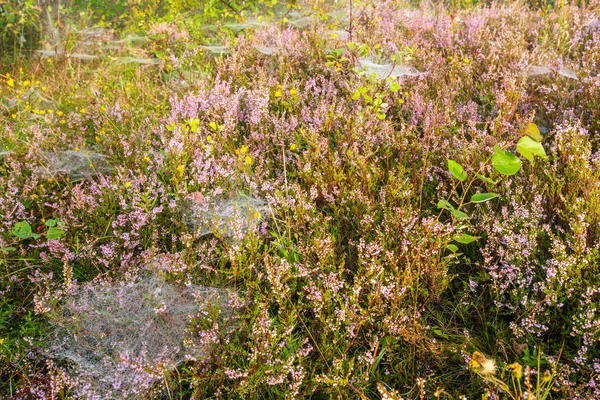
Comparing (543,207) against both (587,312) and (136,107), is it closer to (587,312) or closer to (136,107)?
(587,312)

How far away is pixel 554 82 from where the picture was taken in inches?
141

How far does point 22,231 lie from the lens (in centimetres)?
247

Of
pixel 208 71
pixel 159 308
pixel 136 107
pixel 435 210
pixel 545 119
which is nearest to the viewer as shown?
pixel 159 308

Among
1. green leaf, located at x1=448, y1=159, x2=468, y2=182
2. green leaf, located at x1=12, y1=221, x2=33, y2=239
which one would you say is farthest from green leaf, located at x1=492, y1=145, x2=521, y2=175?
green leaf, located at x1=12, y1=221, x2=33, y2=239

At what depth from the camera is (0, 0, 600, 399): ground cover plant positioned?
191 centimetres

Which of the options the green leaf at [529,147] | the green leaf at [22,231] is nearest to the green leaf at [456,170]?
the green leaf at [529,147]

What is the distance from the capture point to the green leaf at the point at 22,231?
2455mm

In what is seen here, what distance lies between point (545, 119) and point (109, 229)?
3.32 metres

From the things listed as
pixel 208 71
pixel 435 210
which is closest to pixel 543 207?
pixel 435 210

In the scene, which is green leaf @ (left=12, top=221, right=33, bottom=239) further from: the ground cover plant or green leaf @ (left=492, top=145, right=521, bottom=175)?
green leaf @ (left=492, top=145, right=521, bottom=175)

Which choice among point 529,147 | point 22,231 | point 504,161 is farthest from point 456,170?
point 22,231

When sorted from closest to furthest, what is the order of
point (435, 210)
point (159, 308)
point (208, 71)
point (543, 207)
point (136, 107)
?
point (159, 308) → point (543, 207) → point (435, 210) → point (136, 107) → point (208, 71)

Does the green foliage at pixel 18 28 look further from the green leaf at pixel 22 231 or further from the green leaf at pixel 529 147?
the green leaf at pixel 529 147

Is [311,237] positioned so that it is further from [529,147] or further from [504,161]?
[529,147]
